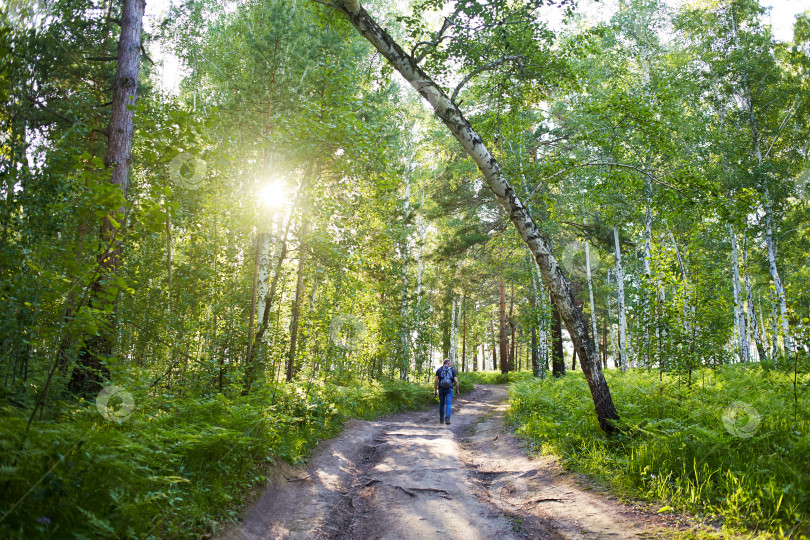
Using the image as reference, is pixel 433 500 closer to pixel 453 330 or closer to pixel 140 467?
pixel 140 467

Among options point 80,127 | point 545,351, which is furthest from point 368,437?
point 545,351

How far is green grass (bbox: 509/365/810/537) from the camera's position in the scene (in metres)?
3.67

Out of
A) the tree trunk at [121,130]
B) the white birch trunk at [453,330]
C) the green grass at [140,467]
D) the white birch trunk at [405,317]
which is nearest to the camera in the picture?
the green grass at [140,467]

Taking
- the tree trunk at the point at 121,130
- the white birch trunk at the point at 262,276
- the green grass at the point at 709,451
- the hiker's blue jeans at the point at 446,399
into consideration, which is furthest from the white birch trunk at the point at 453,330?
the tree trunk at the point at 121,130

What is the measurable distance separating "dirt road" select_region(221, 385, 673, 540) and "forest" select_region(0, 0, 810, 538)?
0.89 ft

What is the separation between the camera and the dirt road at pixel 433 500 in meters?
4.03

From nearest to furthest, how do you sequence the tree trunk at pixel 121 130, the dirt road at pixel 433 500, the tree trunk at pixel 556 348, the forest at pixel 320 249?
the forest at pixel 320 249 → the dirt road at pixel 433 500 → the tree trunk at pixel 121 130 → the tree trunk at pixel 556 348

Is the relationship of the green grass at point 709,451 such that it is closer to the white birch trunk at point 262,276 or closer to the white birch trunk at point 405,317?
the white birch trunk at point 262,276

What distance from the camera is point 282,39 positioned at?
1163cm

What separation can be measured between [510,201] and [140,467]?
19.3 feet

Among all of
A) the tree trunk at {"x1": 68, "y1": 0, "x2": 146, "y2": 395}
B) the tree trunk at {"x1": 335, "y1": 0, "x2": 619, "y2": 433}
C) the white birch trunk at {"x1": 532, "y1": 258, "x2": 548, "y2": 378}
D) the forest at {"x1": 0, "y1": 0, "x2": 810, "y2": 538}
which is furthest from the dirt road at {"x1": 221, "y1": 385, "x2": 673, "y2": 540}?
the white birch trunk at {"x1": 532, "y1": 258, "x2": 548, "y2": 378}

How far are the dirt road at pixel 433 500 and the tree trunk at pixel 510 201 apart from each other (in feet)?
4.80

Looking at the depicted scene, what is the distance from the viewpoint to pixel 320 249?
862 centimetres

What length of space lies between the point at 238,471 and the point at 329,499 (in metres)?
1.22
